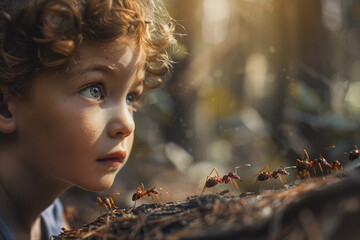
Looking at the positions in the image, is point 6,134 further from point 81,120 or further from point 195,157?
point 195,157

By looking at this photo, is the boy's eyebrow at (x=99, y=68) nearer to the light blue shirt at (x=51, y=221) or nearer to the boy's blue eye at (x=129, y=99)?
the boy's blue eye at (x=129, y=99)

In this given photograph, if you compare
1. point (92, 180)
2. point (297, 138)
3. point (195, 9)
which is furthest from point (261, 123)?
point (92, 180)

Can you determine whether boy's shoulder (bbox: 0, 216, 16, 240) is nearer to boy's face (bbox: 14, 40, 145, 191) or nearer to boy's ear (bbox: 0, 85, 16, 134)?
boy's face (bbox: 14, 40, 145, 191)

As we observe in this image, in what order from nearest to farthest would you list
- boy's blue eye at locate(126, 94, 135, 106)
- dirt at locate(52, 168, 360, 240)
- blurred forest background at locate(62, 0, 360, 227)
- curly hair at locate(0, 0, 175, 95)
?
dirt at locate(52, 168, 360, 240) → curly hair at locate(0, 0, 175, 95) → boy's blue eye at locate(126, 94, 135, 106) → blurred forest background at locate(62, 0, 360, 227)

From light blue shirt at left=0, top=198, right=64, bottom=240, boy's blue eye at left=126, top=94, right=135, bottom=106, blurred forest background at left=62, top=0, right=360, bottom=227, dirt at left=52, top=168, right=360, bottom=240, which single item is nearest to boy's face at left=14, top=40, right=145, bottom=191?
boy's blue eye at left=126, top=94, right=135, bottom=106

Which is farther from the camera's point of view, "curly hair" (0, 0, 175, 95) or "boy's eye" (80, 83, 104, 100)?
"boy's eye" (80, 83, 104, 100)

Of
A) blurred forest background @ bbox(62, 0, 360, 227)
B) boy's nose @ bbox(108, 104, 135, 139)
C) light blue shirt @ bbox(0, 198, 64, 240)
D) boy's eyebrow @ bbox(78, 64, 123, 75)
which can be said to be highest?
blurred forest background @ bbox(62, 0, 360, 227)

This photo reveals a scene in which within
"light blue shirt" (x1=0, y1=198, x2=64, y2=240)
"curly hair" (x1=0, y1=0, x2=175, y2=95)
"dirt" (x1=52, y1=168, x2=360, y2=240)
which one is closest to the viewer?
"dirt" (x1=52, y1=168, x2=360, y2=240)

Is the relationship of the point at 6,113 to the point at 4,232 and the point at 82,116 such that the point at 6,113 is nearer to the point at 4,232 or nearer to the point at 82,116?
the point at 82,116
